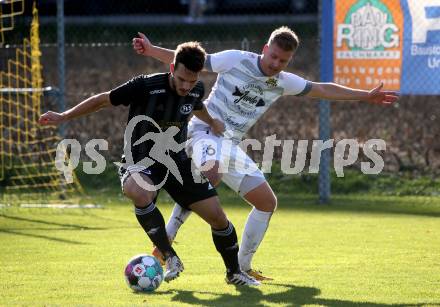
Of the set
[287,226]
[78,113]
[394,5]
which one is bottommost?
[287,226]

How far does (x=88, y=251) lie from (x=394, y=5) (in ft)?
17.1

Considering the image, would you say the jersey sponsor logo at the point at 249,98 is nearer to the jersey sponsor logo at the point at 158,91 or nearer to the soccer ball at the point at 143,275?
the jersey sponsor logo at the point at 158,91

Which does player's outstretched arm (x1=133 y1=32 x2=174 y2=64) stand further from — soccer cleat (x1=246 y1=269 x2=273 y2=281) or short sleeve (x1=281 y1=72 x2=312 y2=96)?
soccer cleat (x1=246 y1=269 x2=273 y2=281)

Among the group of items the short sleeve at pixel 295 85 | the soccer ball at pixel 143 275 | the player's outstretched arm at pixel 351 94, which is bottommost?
the soccer ball at pixel 143 275

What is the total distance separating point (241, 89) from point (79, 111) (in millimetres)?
1446

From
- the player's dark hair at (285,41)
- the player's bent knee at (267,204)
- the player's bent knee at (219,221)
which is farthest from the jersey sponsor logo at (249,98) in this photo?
the player's bent knee at (219,221)

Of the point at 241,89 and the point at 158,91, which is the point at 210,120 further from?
the point at 158,91

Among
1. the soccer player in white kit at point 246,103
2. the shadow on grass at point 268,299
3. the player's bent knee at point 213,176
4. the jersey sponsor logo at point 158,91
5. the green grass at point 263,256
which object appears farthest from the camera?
the player's bent knee at point 213,176

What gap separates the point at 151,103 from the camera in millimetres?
6984

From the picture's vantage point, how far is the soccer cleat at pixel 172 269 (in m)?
6.77

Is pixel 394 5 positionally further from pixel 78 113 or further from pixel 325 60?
pixel 78 113

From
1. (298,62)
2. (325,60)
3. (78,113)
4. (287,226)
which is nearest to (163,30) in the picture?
(298,62)

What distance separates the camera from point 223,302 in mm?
6320

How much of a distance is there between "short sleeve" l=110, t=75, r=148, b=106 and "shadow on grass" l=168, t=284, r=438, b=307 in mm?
1391
